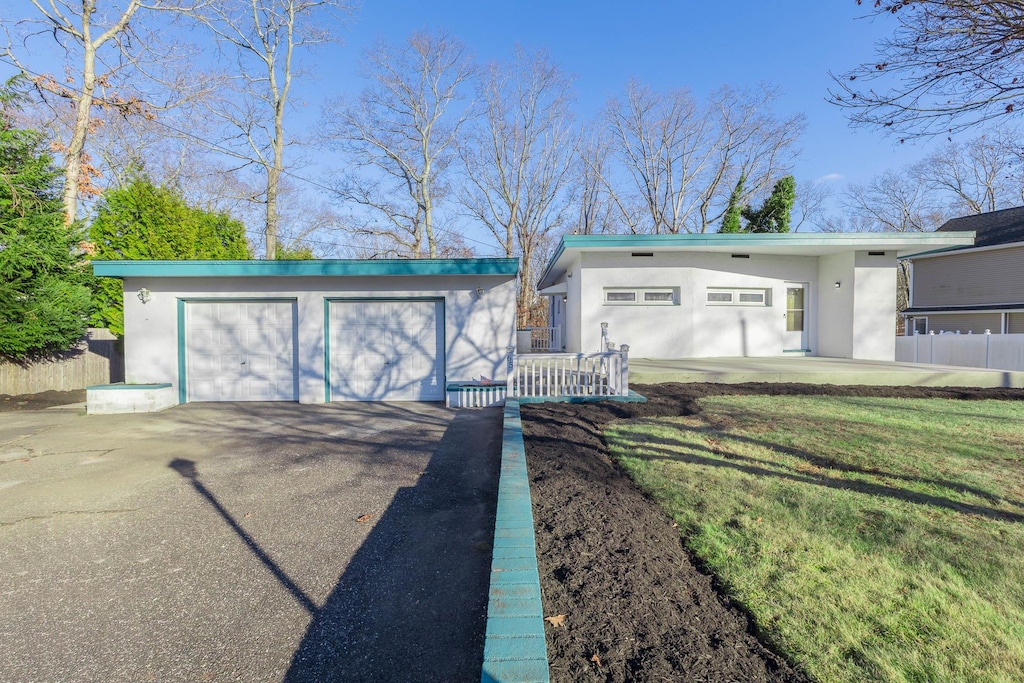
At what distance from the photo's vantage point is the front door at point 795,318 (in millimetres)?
12922

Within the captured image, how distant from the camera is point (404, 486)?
172 inches

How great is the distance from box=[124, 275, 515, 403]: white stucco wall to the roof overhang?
3.28 metres

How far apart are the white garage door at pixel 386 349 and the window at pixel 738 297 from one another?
7.48m

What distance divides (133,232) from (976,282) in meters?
28.5

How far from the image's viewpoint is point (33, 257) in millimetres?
9250

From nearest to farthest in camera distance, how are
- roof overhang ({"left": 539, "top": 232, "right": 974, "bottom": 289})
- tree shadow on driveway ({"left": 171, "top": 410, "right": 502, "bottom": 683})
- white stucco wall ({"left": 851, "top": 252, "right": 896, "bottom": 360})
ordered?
tree shadow on driveway ({"left": 171, "top": 410, "right": 502, "bottom": 683}), roof overhang ({"left": 539, "top": 232, "right": 974, "bottom": 289}), white stucco wall ({"left": 851, "top": 252, "right": 896, "bottom": 360})

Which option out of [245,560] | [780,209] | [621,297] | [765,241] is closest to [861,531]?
[245,560]

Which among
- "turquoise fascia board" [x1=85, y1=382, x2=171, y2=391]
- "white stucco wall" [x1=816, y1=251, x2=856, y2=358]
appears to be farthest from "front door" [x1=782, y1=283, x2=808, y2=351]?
"turquoise fascia board" [x1=85, y1=382, x2=171, y2=391]

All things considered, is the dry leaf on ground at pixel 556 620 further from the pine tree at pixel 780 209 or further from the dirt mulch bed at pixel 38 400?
the pine tree at pixel 780 209

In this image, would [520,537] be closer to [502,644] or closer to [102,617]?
[502,644]

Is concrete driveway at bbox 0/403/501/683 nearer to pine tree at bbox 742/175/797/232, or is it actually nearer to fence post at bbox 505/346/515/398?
fence post at bbox 505/346/515/398

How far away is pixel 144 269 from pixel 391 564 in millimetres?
8471

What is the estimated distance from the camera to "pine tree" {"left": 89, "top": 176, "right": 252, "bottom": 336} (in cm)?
1095

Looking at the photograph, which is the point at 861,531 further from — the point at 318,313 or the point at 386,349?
the point at 318,313
